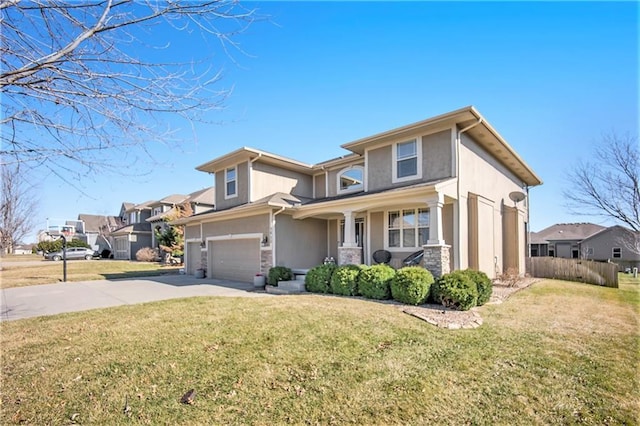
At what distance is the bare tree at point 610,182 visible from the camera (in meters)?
18.4

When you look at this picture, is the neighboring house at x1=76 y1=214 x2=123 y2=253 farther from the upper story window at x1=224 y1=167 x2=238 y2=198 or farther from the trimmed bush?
the upper story window at x1=224 y1=167 x2=238 y2=198

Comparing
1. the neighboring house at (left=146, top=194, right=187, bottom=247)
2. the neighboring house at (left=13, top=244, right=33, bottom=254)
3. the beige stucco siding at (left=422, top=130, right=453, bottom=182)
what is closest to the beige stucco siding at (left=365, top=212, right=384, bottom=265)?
the beige stucco siding at (left=422, top=130, right=453, bottom=182)

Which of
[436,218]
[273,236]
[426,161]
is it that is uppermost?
[426,161]

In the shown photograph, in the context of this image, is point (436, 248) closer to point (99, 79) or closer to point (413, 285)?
point (413, 285)

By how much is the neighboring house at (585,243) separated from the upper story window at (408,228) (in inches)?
1255

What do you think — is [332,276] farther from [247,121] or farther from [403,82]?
[247,121]

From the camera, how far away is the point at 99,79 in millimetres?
3580

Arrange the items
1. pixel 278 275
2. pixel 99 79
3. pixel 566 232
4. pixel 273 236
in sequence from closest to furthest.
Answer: pixel 99 79, pixel 278 275, pixel 273 236, pixel 566 232

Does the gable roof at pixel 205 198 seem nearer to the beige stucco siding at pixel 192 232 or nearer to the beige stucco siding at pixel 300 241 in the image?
the beige stucco siding at pixel 192 232

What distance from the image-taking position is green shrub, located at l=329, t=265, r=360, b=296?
991cm

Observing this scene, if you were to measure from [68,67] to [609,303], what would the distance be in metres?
13.4

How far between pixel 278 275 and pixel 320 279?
83.4 inches

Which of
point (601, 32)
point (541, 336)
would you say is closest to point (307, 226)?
point (541, 336)

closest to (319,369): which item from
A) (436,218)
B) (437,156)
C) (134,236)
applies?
(436,218)
